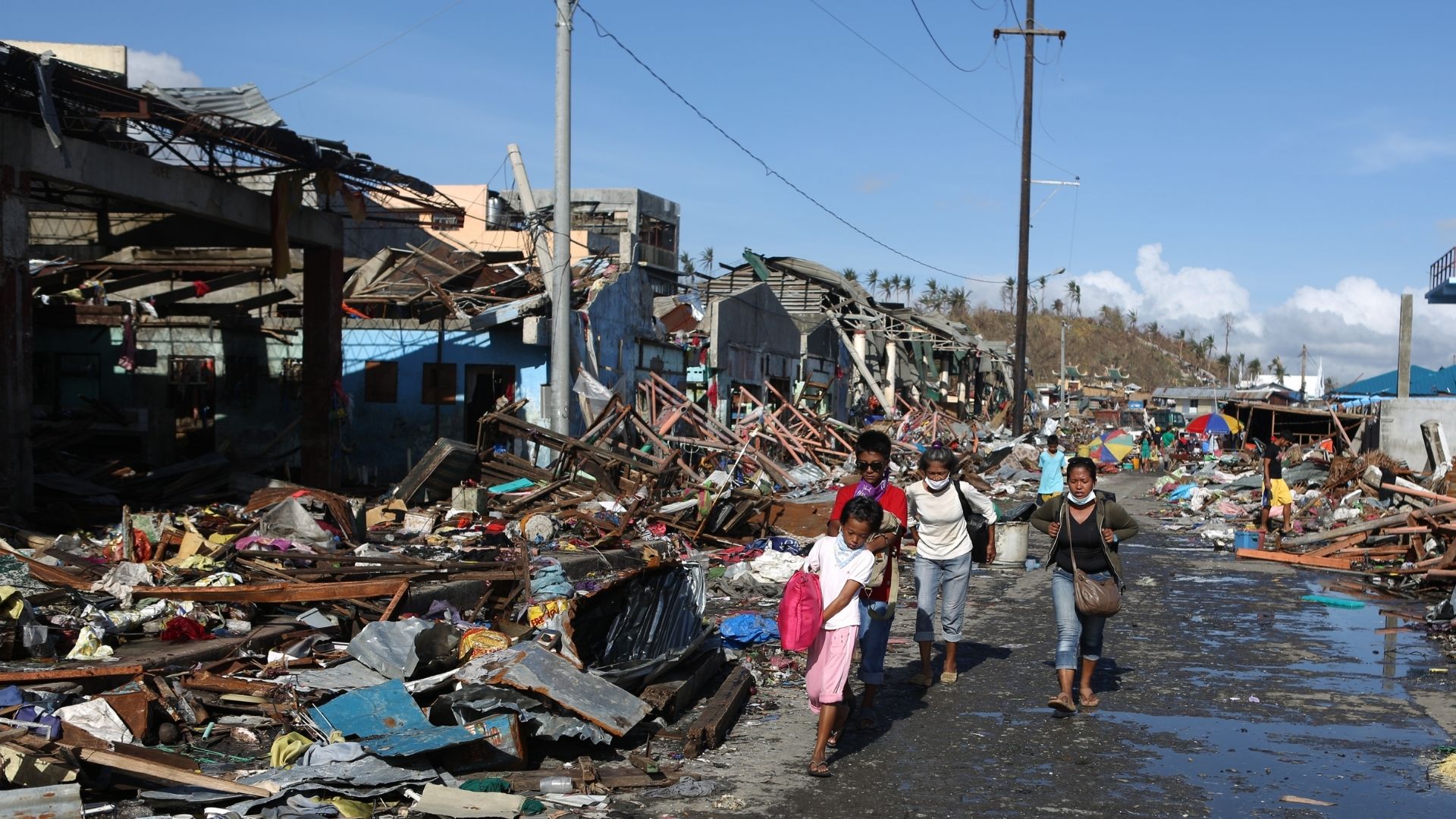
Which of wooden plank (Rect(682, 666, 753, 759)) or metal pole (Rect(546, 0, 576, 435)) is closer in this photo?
wooden plank (Rect(682, 666, 753, 759))

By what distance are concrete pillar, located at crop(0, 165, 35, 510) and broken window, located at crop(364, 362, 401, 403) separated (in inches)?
374

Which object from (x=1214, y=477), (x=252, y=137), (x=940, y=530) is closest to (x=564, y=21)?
(x=252, y=137)

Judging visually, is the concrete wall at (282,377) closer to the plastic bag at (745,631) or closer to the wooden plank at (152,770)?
the plastic bag at (745,631)

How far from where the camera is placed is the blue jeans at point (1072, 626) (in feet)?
25.8

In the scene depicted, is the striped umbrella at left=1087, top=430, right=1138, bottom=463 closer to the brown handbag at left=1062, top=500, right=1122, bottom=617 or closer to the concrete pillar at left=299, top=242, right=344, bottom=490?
the concrete pillar at left=299, top=242, right=344, bottom=490

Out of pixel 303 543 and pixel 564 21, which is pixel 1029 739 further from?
pixel 564 21

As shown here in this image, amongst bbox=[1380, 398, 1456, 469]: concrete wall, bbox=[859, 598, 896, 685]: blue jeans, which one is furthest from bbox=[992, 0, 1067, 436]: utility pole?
bbox=[859, 598, 896, 685]: blue jeans

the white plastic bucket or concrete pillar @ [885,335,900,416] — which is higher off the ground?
concrete pillar @ [885,335,900,416]

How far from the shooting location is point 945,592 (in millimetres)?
8758

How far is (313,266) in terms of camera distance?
2078 cm

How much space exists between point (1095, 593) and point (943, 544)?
1176 millimetres

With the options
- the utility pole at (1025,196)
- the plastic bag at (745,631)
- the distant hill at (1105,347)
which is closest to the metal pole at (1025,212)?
the utility pole at (1025,196)

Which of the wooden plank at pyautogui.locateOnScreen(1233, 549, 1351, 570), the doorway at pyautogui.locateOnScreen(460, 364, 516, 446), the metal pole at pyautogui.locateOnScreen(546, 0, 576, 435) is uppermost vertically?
the metal pole at pyautogui.locateOnScreen(546, 0, 576, 435)

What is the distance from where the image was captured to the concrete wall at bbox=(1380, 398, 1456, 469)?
26516mm
